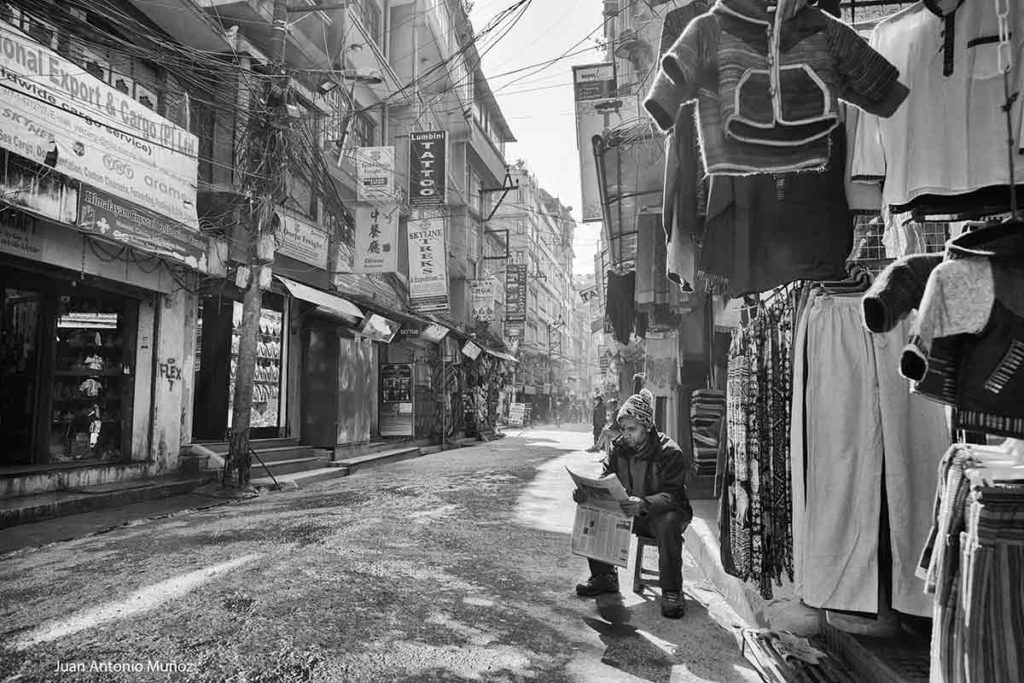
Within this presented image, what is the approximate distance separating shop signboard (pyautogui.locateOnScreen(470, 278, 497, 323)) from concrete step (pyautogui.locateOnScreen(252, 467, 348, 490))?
549 inches

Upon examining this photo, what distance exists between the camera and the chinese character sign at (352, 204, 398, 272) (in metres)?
14.2

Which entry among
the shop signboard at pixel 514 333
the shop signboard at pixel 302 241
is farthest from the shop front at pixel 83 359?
the shop signboard at pixel 514 333

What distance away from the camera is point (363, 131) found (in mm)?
18953

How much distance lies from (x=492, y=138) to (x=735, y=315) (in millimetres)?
31473

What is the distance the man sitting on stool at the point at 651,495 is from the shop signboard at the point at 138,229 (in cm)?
737

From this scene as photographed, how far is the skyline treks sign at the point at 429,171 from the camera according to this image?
16203mm

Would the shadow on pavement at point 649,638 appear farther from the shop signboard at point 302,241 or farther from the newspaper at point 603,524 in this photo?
the shop signboard at point 302,241

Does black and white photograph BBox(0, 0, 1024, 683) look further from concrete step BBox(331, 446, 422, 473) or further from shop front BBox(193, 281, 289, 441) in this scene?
concrete step BBox(331, 446, 422, 473)

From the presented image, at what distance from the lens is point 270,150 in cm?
1053

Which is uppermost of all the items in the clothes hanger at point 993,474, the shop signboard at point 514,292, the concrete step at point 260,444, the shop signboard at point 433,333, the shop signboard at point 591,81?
the shop signboard at point 591,81

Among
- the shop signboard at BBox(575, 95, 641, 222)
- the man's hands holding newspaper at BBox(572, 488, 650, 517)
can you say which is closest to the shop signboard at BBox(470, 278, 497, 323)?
the shop signboard at BBox(575, 95, 641, 222)

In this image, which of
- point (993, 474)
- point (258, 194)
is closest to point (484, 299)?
point (258, 194)

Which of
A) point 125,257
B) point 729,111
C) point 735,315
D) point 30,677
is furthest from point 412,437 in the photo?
point 729,111

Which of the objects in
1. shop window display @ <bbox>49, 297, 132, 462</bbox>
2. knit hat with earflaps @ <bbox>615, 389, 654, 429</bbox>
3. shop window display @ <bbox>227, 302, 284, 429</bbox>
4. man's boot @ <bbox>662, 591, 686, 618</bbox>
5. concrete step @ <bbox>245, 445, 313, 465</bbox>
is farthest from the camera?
shop window display @ <bbox>227, 302, 284, 429</bbox>
